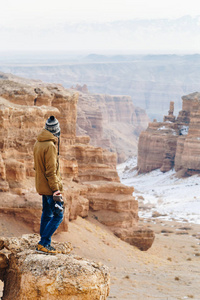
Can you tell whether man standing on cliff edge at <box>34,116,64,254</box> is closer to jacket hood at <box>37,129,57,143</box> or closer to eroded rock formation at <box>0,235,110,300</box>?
jacket hood at <box>37,129,57,143</box>

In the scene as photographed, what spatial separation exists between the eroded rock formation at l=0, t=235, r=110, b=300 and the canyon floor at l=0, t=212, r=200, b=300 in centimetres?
349

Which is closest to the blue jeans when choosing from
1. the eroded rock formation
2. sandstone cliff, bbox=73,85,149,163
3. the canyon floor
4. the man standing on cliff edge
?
the man standing on cliff edge

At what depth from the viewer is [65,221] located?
676 inches

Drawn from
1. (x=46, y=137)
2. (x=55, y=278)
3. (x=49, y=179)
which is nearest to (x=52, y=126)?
(x=46, y=137)

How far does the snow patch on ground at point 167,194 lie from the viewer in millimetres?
43969

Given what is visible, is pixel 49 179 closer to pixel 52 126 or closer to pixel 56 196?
pixel 56 196

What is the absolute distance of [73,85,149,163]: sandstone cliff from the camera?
374 feet

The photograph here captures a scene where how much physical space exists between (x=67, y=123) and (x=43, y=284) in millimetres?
18288

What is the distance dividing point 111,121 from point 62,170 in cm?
13990

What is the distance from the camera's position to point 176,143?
71.1 metres

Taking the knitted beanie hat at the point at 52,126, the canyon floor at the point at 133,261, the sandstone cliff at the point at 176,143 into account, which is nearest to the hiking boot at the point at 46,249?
the knitted beanie hat at the point at 52,126

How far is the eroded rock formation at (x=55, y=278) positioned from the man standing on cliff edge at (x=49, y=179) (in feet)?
1.64

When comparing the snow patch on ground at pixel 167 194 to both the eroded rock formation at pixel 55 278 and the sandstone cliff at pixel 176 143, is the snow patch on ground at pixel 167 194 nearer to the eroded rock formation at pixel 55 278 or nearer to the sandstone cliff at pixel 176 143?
the sandstone cliff at pixel 176 143

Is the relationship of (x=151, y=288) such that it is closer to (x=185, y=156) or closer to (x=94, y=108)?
(x=185, y=156)
